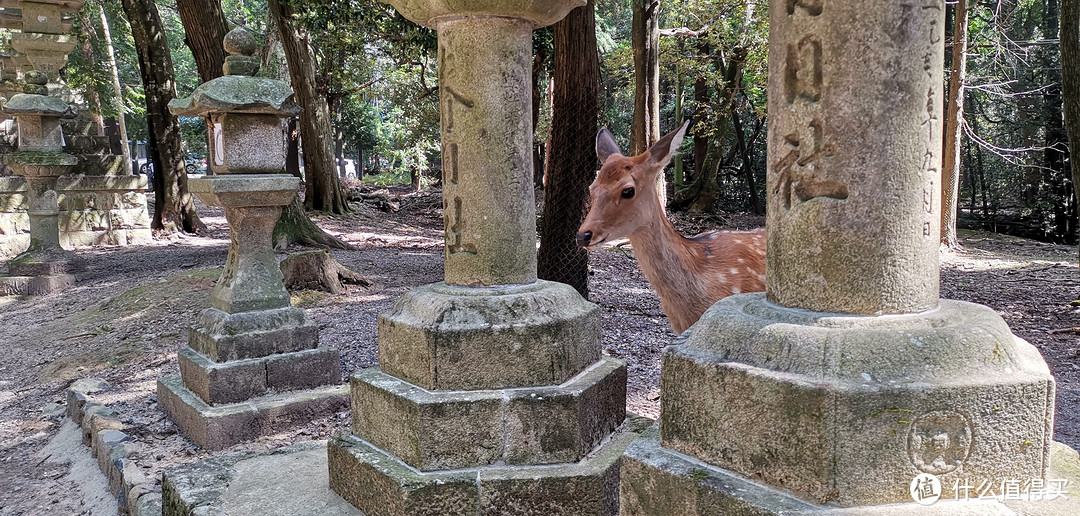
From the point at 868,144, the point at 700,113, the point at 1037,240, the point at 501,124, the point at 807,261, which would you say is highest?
the point at 700,113

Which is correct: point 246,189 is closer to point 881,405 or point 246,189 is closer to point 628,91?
point 881,405

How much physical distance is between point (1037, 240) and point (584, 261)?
12631 mm

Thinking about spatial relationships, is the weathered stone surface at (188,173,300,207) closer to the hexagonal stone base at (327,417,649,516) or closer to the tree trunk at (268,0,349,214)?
the hexagonal stone base at (327,417,649,516)

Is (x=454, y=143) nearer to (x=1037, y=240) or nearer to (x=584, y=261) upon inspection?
(x=584, y=261)

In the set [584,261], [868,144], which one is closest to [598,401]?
[868,144]

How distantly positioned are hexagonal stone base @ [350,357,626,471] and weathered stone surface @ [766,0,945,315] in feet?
3.68

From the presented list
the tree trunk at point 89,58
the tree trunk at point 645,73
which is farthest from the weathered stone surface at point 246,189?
the tree trunk at point 89,58

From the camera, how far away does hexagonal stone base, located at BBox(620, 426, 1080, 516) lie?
155cm

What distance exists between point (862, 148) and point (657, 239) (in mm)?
1883

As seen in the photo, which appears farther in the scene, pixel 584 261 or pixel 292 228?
pixel 292 228

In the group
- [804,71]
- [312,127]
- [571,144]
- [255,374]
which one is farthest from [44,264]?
[804,71]

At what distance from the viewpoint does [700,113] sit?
16312mm

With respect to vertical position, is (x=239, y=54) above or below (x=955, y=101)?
below

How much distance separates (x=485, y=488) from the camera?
8.14ft
